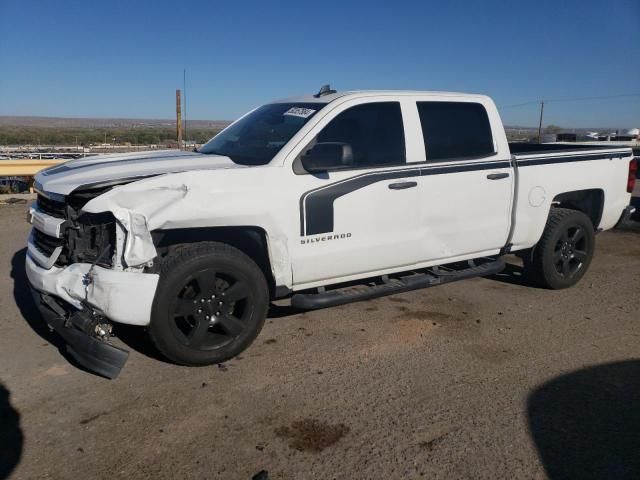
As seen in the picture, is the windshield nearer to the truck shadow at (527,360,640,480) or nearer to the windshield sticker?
the windshield sticker

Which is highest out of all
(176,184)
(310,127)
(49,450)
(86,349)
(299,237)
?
(310,127)

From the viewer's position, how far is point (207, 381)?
11.9 ft

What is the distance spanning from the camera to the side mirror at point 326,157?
3998 mm

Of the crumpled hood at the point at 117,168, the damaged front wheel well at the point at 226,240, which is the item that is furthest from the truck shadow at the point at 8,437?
the crumpled hood at the point at 117,168

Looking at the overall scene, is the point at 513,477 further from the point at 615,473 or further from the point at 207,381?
the point at 207,381

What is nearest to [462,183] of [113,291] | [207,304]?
[207,304]

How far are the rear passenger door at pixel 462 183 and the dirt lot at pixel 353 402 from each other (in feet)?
2.29

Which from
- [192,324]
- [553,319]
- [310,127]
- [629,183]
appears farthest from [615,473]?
[629,183]

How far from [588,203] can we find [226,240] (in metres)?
4.20

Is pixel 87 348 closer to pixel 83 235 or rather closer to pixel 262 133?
pixel 83 235

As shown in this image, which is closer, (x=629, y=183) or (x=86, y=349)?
(x=86, y=349)

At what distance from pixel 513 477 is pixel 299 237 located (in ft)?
6.85

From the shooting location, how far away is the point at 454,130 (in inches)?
192

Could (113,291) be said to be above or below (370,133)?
below
